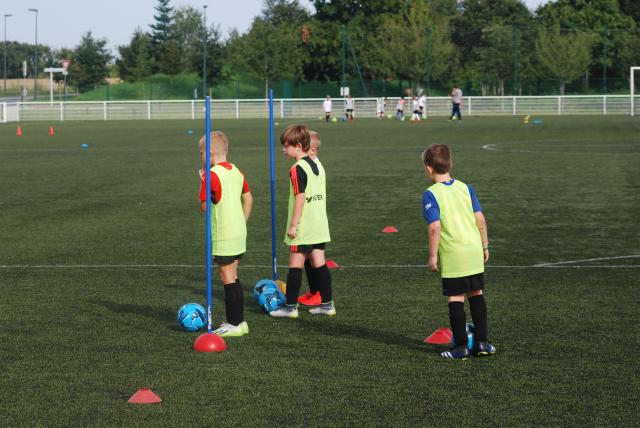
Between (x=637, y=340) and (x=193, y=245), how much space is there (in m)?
6.80

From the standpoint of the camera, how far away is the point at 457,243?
7508mm

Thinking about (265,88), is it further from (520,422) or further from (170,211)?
(520,422)

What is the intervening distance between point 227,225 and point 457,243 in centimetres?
185

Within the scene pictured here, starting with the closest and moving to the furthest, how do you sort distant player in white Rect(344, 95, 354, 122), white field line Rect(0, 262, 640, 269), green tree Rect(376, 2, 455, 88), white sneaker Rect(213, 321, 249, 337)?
1. white sneaker Rect(213, 321, 249, 337)
2. white field line Rect(0, 262, 640, 269)
3. distant player in white Rect(344, 95, 354, 122)
4. green tree Rect(376, 2, 455, 88)

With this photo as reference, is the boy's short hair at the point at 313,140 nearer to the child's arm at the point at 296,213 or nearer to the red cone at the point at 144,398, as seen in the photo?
the child's arm at the point at 296,213

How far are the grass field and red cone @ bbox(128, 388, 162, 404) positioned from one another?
6cm

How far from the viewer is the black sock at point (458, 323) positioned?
748 centimetres

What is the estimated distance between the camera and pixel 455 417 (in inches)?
239

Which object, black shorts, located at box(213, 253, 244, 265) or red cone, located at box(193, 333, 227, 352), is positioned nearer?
red cone, located at box(193, 333, 227, 352)

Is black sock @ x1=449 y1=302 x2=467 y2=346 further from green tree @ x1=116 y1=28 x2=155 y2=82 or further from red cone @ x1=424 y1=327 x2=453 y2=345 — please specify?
green tree @ x1=116 y1=28 x2=155 y2=82

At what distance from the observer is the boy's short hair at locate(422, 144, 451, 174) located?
744 cm

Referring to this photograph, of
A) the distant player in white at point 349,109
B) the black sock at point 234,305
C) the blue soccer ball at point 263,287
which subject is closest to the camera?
the black sock at point 234,305

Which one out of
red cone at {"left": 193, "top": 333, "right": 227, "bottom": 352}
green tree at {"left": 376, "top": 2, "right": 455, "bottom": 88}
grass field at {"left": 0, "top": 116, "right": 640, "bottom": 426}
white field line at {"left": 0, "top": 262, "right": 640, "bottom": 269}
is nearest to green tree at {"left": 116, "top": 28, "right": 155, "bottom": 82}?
green tree at {"left": 376, "top": 2, "right": 455, "bottom": 88}

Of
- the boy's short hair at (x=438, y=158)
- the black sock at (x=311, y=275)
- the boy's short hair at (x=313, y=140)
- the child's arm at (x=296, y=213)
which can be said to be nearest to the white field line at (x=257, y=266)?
the black sock at (x=311, y=275)
